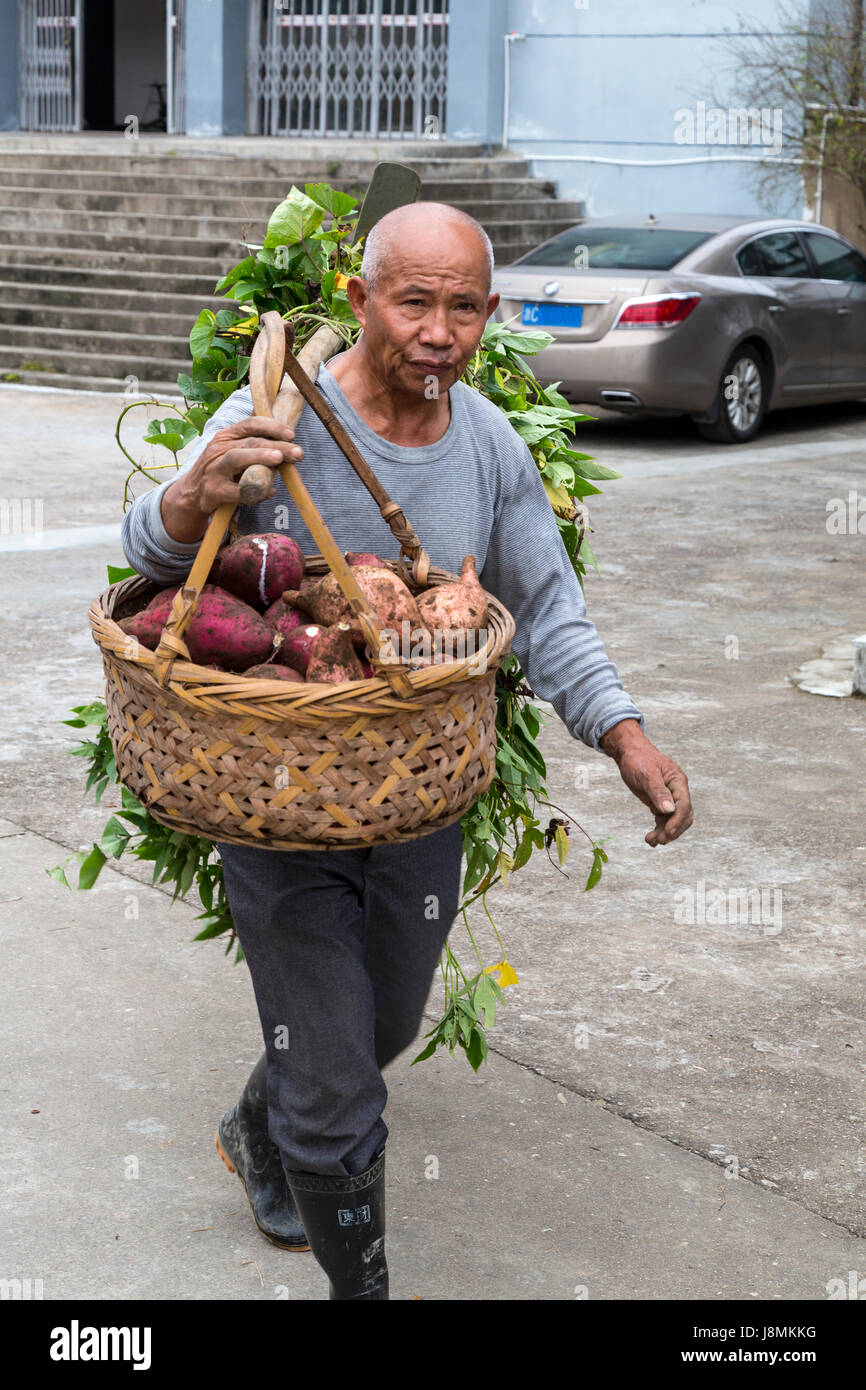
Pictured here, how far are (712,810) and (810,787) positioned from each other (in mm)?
399

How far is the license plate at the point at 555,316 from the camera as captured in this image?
11.0 m

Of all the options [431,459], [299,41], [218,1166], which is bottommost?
[218,1166]

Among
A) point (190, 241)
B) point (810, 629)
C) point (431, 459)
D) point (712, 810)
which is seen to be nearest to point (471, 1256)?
point (431, 459)

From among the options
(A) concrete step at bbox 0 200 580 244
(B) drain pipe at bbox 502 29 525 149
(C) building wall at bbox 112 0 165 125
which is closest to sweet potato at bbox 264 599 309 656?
(A) concrete step at bbox 0 200 580 244

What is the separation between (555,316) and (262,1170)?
8.78 m

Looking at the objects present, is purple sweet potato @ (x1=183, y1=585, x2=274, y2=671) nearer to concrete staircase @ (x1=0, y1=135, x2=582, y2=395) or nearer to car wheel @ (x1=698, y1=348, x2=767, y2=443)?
car wheel @ (x1=698, y1=348, x2=767, y2=443)

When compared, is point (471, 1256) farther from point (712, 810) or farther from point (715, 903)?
point (712, 810)

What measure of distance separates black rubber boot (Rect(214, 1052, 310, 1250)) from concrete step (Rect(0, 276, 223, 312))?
11.1 m

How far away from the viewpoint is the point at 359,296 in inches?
101

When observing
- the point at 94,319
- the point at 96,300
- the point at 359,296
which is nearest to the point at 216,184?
the point at 96,300

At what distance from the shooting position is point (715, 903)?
4426 mm

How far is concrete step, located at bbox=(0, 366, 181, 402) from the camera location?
12.9 metres

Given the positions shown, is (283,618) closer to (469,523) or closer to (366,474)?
(366,474)

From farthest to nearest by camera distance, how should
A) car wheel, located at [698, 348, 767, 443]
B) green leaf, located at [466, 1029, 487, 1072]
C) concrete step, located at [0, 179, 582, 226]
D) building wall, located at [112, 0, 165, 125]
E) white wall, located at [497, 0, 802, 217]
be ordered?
building wall, located at [112, 0, 165, 125] → white wall, located at [497, 0, 802, 217] → concrete step, located at [0, 179, 582, 226] → car wheel, located at [698, 348, 767, 443] → green leaf, located at [466, 1029, 487, 1072]
